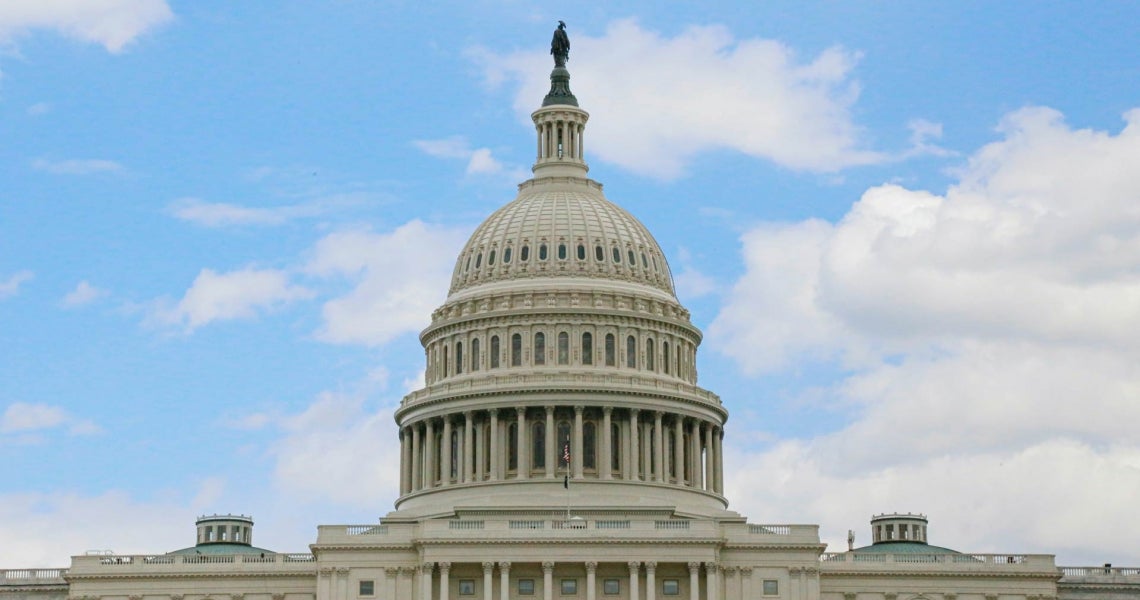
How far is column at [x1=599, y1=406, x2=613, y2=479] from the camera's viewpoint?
161000 millimetres

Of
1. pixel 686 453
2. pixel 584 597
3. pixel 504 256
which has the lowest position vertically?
pixel 584 597

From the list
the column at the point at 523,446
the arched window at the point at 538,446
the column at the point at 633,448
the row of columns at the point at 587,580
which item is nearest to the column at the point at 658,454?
the column at the point at 633,448

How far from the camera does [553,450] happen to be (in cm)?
16100

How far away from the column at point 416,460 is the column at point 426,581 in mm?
21581

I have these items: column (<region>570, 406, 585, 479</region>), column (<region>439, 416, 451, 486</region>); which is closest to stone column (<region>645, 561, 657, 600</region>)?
column (<region>570, 406, 585, 479</region>)

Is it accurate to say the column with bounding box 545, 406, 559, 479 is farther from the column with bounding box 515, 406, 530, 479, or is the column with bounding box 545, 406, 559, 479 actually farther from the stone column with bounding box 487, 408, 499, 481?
the stone column with bounding box 487, 408, 499, 481

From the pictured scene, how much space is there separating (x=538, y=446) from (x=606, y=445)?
4504 millimetres

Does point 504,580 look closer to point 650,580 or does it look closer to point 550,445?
point 650,580

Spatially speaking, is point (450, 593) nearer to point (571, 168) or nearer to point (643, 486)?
point (643, 486)

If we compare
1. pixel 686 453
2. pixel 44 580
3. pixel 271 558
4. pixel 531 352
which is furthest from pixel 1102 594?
pixel 44 580

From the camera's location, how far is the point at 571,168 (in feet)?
572

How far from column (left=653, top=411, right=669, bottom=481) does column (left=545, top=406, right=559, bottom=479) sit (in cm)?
663

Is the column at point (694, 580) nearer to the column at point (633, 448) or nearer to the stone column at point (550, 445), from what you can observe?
the column at point (633, 448)

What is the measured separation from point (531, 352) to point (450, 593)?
940 inches
